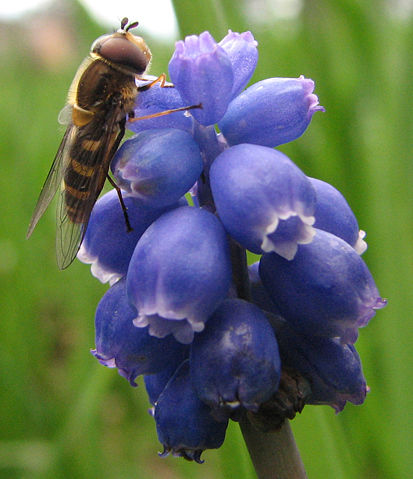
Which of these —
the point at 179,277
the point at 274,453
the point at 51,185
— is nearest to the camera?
the point at 179,277

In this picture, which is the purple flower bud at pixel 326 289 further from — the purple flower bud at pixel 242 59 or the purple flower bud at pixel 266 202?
the purple flower bud at pixel 242 59

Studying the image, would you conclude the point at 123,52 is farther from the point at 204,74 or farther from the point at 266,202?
the point at 266,202

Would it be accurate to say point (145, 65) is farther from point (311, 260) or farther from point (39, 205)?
point (311, 260)

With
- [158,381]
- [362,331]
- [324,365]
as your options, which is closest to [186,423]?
[158,381]

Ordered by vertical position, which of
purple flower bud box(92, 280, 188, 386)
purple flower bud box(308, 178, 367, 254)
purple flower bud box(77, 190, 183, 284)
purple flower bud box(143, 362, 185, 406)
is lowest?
purple flower bud box(143, 362, 185, 406)

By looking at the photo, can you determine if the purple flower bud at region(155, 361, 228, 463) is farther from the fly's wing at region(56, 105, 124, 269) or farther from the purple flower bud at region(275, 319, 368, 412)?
the fly's wing at region(56, 105, 124, 269)

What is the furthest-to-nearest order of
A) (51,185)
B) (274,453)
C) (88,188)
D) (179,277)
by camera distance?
(51,185) < (88,188) < (274,453) < (179,277)

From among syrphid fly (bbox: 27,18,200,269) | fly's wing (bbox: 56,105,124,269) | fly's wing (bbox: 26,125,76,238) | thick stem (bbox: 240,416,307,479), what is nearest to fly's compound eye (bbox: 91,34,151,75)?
syrphid fly (bbox: 27,18,200,269)
